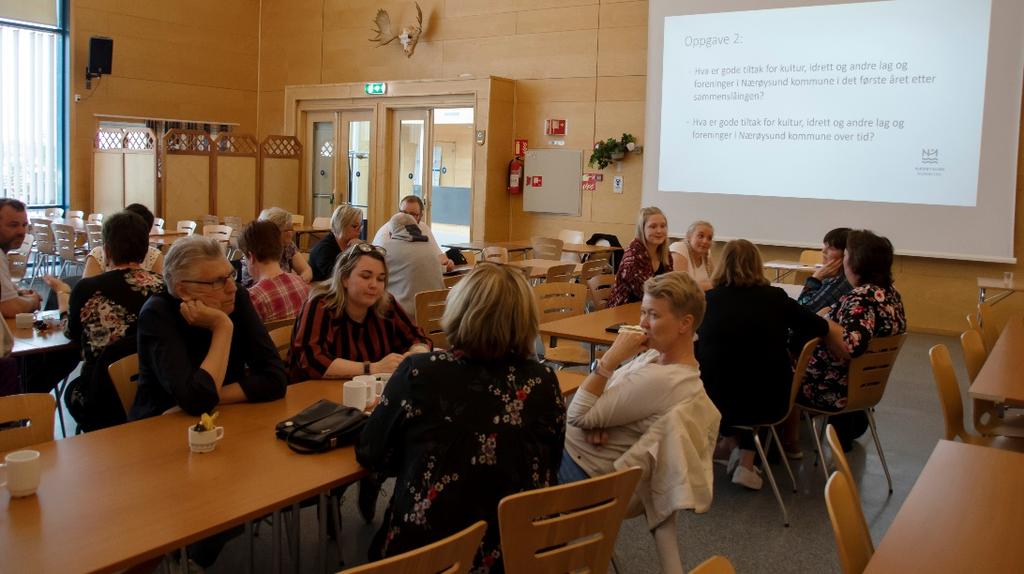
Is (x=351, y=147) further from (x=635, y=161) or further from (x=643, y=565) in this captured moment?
(x=643, y=565)

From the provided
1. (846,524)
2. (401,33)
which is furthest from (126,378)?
(401,33)

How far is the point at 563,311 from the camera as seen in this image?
18.2ft

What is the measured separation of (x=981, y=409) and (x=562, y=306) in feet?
7.91

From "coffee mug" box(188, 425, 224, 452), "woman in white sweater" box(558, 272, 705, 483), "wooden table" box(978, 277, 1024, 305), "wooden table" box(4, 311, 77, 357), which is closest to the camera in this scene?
"coffee mug" box(188, 425, 224, 452)

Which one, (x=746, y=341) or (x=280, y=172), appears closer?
(x=746, y=341)

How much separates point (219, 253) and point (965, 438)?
310 cm

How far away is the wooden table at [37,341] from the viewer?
3.75 m

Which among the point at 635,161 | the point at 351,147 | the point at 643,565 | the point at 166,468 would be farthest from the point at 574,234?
the point at 166,468

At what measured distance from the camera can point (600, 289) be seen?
6.52 metres

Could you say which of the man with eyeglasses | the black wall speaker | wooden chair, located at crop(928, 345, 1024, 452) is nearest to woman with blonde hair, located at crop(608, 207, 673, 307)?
the man with eyeglasses

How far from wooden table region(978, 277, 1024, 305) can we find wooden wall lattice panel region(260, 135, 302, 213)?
9203 millimetres

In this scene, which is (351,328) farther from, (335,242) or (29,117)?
(29,117)

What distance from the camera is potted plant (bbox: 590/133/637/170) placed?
1066cm

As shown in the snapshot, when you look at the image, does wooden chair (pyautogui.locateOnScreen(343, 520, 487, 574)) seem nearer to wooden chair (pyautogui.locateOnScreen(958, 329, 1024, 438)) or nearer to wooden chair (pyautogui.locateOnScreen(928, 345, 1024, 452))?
wooden chair (pyautogui.locateOnScreen(928, 345, 1024, 452))
